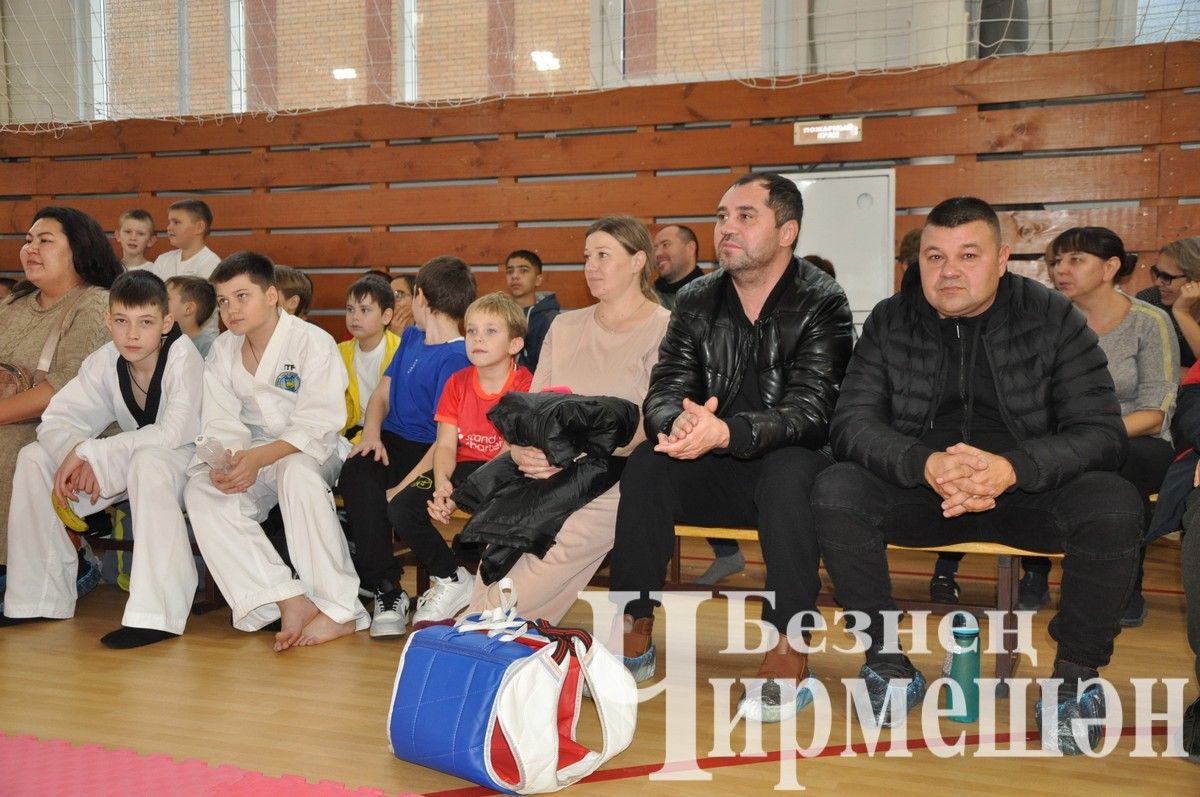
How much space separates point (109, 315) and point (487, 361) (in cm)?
154

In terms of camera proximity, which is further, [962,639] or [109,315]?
[109,315]

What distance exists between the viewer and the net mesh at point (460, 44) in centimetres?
627

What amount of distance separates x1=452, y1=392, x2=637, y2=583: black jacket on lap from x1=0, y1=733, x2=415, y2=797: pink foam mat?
0.96 metres

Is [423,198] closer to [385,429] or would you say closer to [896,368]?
[385,429]

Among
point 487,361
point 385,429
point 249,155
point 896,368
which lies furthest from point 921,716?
point 249,155

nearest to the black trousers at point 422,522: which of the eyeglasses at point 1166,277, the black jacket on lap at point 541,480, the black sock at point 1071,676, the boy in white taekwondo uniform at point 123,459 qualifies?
the black jacket on lap at point 541,480

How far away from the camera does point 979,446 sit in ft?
9.99

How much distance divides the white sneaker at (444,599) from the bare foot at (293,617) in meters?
0.39

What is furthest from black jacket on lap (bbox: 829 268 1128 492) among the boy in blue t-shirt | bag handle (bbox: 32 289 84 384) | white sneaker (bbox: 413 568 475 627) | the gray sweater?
bag handle (bbox: 32 289 84 384)

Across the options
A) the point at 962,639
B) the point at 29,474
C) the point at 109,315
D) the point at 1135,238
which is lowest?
the point at 962,639

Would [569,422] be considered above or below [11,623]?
above

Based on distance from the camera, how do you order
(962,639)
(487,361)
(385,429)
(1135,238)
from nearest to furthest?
(962,639) → (487,361) → (385,429) → (1135,238)

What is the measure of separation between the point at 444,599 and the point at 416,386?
0.91 m

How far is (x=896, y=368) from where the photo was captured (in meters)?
3.07
